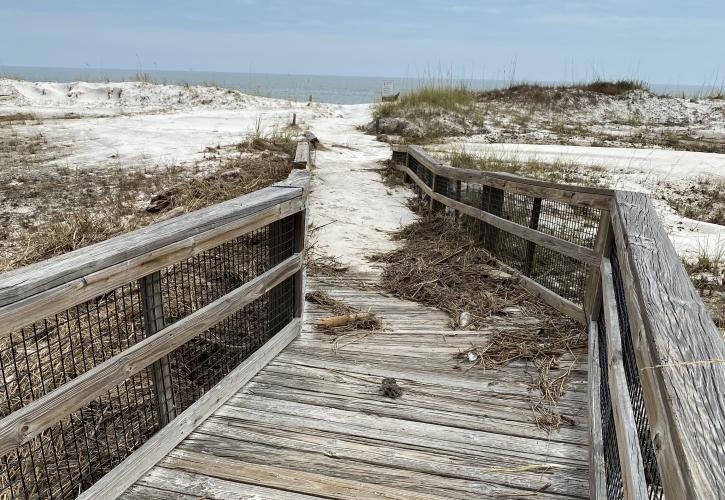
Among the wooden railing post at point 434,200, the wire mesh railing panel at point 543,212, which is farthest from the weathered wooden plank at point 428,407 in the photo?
the wooden railing post at point 434,200

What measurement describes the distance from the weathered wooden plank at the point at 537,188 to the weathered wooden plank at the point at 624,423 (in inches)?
64.3

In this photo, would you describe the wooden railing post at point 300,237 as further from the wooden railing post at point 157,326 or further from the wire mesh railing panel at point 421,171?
the wire mesh railing panel at point 421,171

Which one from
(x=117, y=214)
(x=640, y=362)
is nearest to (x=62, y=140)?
(x=117, y=214)

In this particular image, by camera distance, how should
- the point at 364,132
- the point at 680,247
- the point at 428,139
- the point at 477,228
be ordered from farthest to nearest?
the point at 364,132, the point at 428,139, the point at 680,247, the point at 477,228

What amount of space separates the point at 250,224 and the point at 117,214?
4805 mm

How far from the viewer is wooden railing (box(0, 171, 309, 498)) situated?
6.93 ft

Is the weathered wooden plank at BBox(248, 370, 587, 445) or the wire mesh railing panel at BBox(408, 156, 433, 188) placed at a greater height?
the wire mesh railing panel at BBox(408, 156, 433, 188)

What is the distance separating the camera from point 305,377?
3.83m

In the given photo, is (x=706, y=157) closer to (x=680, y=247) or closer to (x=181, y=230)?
(x=680, y=247)

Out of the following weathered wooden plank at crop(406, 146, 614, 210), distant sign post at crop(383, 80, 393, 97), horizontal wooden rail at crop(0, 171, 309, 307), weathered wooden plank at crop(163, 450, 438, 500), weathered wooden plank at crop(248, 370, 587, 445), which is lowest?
weathered wooden plank at crop(248, 370, 587, 445)

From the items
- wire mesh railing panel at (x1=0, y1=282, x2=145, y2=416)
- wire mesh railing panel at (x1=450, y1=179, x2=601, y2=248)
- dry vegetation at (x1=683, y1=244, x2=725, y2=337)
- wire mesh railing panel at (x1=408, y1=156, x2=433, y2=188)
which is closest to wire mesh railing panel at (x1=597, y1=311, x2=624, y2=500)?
wire mesh railing panel at (x1=0, y1=282, x2=145, y2=416)

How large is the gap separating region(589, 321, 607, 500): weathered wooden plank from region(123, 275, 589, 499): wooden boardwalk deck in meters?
0.13

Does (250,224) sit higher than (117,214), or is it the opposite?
(250,224)

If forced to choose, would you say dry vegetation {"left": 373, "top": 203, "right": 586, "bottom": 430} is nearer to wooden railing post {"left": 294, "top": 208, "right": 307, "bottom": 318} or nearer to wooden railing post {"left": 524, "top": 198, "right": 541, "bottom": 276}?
wooden railing post {"left": 524, "top": 198, "right": 541, "bottom": 276}
